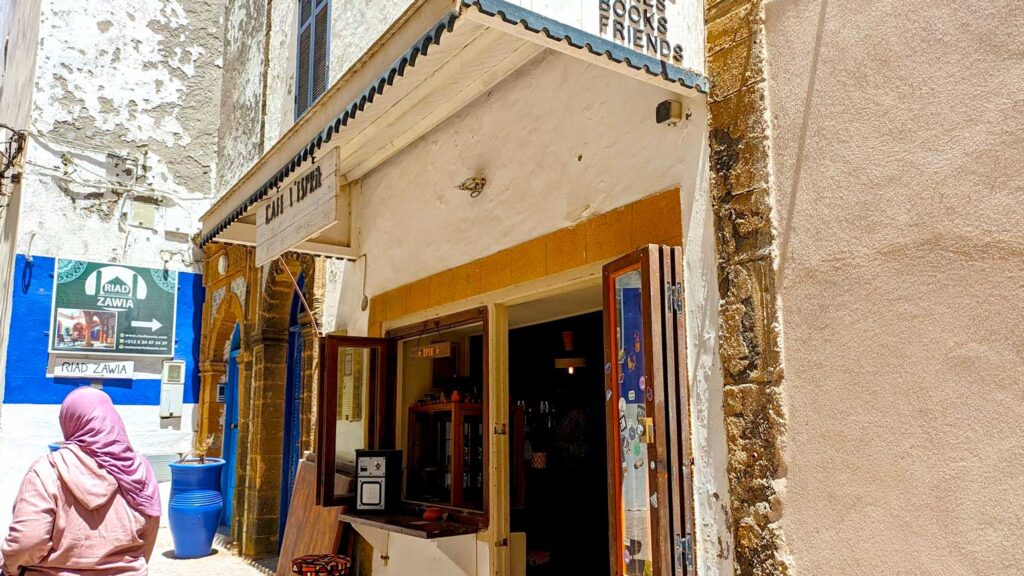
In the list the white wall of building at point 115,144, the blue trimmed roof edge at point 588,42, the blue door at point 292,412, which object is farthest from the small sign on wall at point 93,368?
the blue trimmed roof edge at point 588,42

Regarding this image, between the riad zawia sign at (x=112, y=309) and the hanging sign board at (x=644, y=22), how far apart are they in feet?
30.6

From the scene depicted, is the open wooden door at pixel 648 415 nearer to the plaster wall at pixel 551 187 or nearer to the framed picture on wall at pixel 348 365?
the plaster wall at pixel 551 187

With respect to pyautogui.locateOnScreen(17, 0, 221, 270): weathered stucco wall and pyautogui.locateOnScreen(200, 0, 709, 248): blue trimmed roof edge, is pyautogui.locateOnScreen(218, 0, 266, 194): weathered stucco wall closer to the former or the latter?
pyautogui.locateOnScreen(17, 0, 221, 270): weathered stucco wall

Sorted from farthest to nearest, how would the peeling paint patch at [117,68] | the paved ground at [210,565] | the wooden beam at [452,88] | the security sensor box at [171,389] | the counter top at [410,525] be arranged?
the security sensor box at [171,389] → the peeling paint patch at [117,68] → the paved ground at [210,565] → the counter top at [410,525] → the wooden beam at [452,88]

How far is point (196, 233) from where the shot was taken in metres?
11.3

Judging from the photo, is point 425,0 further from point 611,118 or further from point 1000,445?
point 1000,445

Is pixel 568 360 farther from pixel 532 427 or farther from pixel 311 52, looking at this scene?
pixel 311 52

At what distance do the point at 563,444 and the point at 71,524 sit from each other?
178 inches

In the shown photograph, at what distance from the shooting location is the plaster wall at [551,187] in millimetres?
3301

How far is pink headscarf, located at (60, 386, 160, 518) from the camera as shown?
3.58 meters

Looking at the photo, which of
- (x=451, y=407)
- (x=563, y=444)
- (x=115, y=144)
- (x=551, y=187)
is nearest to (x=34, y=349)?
(x=115, y=144)

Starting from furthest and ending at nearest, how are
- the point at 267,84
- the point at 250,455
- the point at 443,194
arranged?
the point at 267,84 < the point at 250,455 < the point at 443,194

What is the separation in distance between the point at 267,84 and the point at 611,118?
631cm

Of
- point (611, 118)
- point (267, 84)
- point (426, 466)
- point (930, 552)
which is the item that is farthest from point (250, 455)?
point (930, 552)
